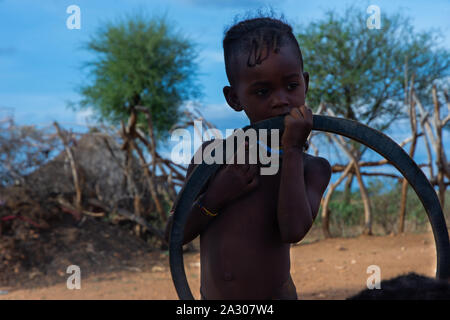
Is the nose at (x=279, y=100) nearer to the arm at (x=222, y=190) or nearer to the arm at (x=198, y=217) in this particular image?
the arm at (x=222, y=190)

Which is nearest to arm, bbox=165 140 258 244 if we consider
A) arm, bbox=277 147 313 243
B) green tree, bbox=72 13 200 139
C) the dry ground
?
arm, bbox=277 147 313 243

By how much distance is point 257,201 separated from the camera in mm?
1696

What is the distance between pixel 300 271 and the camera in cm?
582

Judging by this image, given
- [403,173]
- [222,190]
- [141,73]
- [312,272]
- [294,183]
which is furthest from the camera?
[141,73]

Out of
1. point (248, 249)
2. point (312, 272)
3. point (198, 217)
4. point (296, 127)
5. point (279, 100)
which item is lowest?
point (312, 272)

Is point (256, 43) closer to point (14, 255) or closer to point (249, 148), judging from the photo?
point (249, 148)

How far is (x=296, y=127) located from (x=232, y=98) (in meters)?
0.40

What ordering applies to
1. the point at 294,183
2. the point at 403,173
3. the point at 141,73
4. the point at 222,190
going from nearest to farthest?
1. the point at 403,173
2. the point at 294,183
3. the point at 222,190
4. the point at 141,73

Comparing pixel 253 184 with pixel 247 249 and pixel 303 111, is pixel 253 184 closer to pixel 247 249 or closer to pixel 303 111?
pixel 247 249

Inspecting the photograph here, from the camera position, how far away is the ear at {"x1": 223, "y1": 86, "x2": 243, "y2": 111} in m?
1.78

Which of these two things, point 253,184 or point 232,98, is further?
point 232,98

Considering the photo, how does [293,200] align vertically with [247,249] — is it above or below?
above

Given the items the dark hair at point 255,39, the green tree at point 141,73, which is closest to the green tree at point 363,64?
the green tree at point 141,73

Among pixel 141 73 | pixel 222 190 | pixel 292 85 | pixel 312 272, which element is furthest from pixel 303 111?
pixel 141 73
